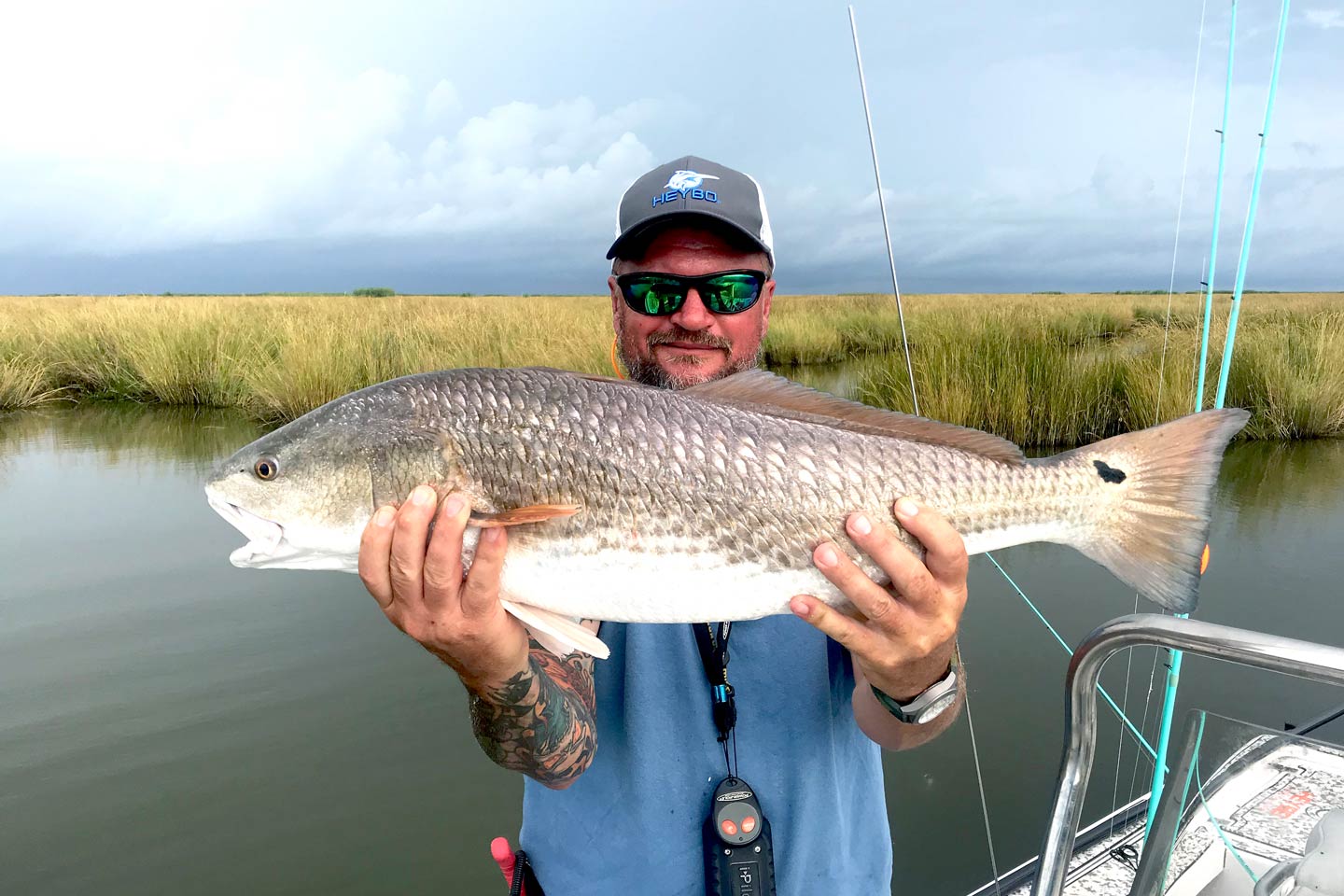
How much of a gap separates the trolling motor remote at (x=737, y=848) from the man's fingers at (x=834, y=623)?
1.78 feet

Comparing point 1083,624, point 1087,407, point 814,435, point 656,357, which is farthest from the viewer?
point 1087,407

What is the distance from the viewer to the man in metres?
1.79

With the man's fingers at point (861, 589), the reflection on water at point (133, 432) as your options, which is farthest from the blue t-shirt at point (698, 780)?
the reflection on water at point (133, 432)

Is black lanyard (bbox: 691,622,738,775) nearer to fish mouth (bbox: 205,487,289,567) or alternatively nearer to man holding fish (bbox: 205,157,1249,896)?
man holding fish (bbox: 205,157,1249,896)

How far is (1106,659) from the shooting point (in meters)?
1.71

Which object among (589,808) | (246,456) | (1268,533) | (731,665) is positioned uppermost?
(246,456)

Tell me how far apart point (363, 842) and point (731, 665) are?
129 inches

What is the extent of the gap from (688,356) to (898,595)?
117cm

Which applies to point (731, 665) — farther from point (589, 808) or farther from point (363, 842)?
point (363, 842)

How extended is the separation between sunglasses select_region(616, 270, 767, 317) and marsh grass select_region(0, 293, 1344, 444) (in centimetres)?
520

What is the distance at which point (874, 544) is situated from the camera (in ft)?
5.81

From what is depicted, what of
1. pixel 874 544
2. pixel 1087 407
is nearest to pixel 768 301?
pixel 874 544

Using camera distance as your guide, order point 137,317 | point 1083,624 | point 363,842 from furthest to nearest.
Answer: point 137,317 → point 1083,624 → point 363,842

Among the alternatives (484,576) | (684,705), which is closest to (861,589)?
(684,705)
